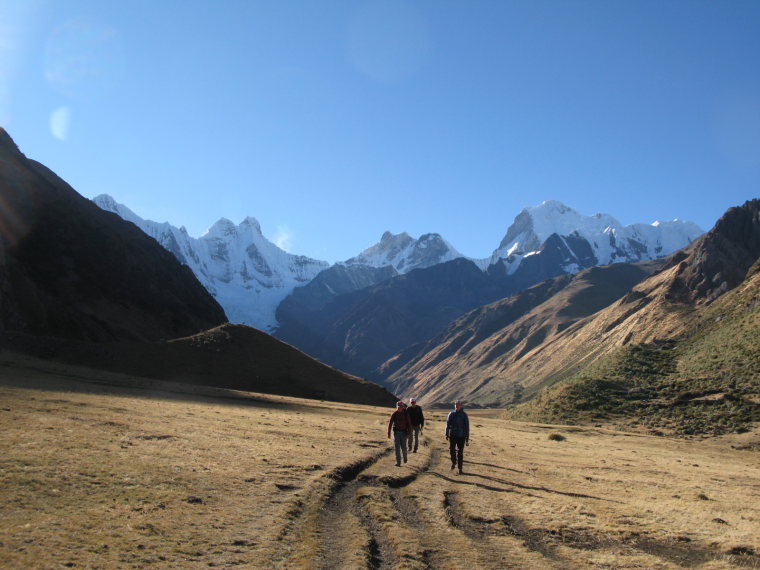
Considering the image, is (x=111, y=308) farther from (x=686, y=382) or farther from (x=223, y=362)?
(x=686, y=382)

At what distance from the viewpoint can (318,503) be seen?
17.2 metres

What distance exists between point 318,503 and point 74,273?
132396 millimetres

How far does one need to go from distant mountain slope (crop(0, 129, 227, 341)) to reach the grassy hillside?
84.6 metres

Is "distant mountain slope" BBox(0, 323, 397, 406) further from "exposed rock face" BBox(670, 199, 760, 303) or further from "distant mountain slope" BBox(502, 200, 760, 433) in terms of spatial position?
"exposed rock face" BBox(670, 199, 760, 303)

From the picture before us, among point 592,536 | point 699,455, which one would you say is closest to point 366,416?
point 699,455

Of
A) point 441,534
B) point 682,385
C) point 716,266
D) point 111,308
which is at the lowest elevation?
point 441,534

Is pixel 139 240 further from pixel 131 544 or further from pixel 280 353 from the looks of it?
pixel 131 544

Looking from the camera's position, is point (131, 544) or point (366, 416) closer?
point (131, 544)

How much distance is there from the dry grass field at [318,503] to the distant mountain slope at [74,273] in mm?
83034

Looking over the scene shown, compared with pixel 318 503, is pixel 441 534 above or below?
below

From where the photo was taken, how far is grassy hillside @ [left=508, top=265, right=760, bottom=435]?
57.8m

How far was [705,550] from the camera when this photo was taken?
14.8 meters

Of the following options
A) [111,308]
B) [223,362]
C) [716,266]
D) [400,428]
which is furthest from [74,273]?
[716,266]

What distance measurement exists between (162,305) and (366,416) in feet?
349
